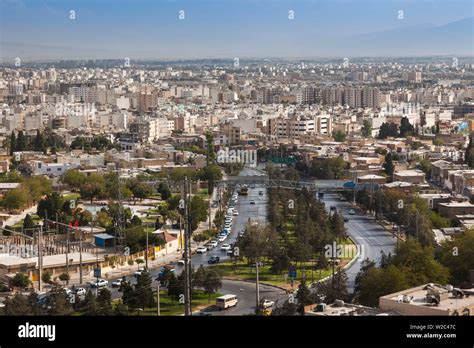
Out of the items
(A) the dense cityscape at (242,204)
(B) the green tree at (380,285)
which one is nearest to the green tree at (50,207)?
(A) the dense cityscape at (242,204)

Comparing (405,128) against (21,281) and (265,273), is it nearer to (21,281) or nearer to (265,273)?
(265,273)

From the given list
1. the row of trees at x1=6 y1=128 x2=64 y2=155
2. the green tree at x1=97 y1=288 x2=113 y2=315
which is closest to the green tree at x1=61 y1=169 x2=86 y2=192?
the row of trees at x1=6 y1=128 x2=64 y2=155

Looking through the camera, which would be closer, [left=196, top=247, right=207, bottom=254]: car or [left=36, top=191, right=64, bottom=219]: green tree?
[left=196, top=247, right=207, bottom=254]: car

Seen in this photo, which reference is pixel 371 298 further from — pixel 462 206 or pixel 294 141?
pixel 294 141

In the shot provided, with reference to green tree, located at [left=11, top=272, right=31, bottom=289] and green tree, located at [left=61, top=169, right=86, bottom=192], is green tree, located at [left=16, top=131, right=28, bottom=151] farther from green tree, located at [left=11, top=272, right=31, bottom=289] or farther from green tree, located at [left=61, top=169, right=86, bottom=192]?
green tree, located at [left=11, top=272, right=31, bottom=289]

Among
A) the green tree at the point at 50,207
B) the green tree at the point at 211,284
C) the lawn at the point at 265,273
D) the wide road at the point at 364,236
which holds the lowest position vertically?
the wide road at the point at 364,236

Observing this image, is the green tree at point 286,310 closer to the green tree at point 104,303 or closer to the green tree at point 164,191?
the green tree at point 104,303
